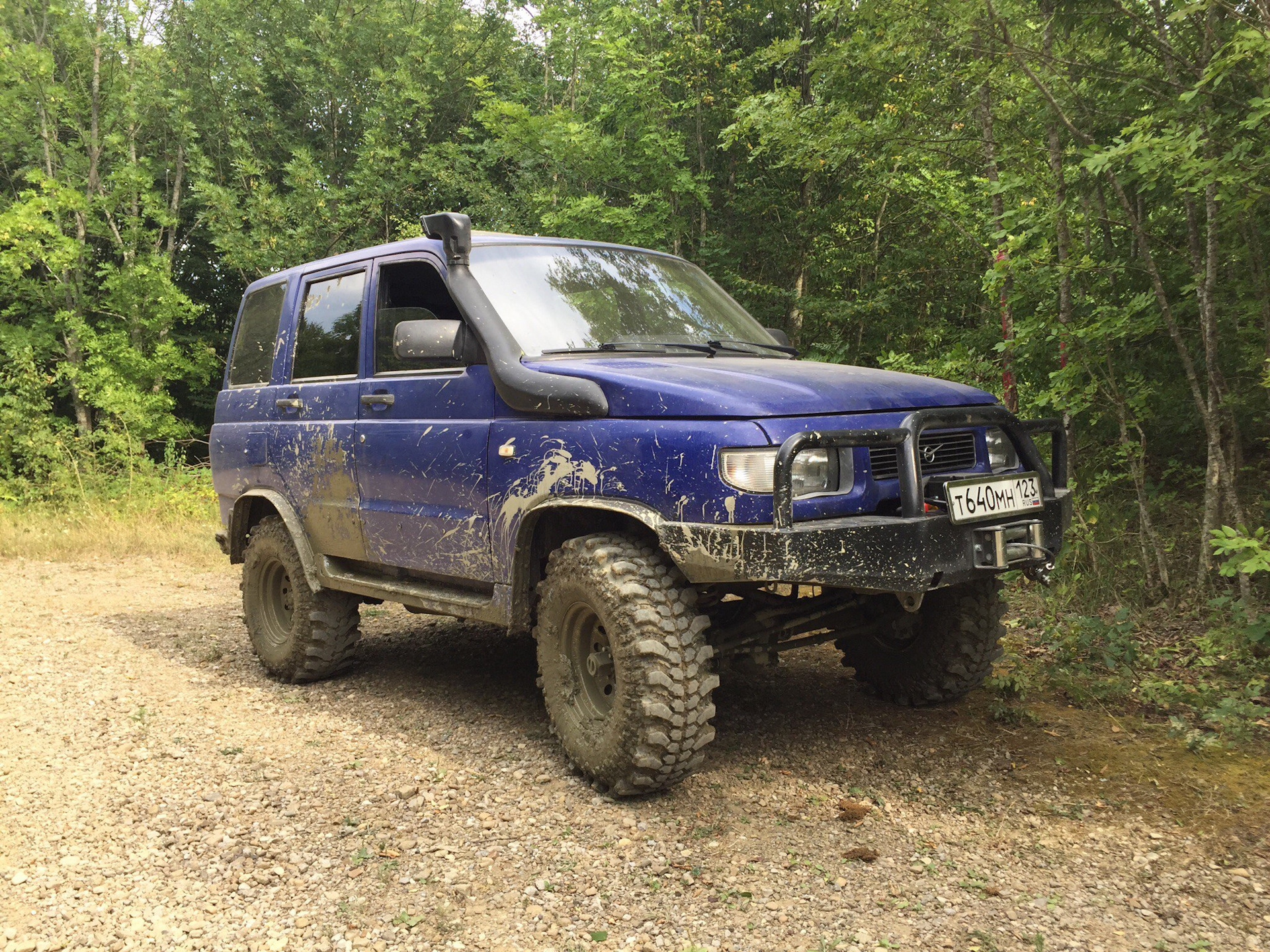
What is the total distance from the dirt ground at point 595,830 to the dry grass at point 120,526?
218 inches

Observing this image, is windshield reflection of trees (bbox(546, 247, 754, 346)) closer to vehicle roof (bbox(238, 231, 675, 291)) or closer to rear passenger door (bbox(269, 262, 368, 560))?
vehicle roof (bbox(238, 231, 675, 291))

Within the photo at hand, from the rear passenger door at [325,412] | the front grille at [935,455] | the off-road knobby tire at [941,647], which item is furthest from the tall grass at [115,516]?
the front grille at [935,455]

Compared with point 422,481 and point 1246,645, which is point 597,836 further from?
point 1246,645

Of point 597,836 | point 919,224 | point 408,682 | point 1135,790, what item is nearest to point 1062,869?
point 1135,790

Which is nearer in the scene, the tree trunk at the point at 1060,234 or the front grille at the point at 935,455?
the front grille at the point at 935,455

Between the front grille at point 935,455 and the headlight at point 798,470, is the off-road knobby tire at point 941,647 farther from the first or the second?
the headlight at point 798,470

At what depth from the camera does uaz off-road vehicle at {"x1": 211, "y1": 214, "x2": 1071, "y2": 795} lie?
10.2 feet

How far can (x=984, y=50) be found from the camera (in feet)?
17.4

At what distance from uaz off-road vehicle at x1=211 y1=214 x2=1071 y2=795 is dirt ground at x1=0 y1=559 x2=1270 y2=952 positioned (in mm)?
367

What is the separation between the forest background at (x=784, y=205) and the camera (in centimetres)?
475

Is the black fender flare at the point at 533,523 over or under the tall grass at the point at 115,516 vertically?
over

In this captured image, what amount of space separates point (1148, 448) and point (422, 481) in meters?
4.93

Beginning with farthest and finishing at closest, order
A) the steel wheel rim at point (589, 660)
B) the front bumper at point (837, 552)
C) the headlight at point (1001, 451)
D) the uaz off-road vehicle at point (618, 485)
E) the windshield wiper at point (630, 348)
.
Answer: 1. the windshield wiper at point (630, 348)
2. the headlight at point (1001, 451)
3. the steel wheel rim at point (589, 660)
4. the uaz off-road vehicle at point (618, 485)
5. the front bumper at point (837, 552)

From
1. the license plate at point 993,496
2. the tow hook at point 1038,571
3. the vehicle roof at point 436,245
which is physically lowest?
the tow hook at point 1038,571
